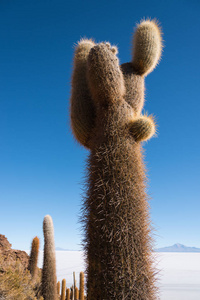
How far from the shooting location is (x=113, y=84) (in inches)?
162

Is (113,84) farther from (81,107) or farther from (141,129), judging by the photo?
(141,129)

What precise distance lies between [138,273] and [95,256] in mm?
610

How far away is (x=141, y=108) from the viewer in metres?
4.62

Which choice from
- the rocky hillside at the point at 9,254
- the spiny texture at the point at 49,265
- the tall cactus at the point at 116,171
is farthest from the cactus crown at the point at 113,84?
the rocky hillside at the point at 9,254

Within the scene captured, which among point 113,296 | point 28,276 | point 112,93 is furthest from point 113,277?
point 28,276

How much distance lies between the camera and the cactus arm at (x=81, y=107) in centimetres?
445

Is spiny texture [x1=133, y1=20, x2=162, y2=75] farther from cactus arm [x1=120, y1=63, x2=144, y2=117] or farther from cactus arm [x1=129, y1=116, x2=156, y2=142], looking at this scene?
cactus arm [x1=129, y1=116, x2=156, y2=142]

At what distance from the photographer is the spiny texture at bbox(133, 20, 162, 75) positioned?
4.73 metres

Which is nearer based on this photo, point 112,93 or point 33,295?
point 112,93

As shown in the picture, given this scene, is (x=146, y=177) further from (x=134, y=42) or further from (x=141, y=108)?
(x=134, y=42)

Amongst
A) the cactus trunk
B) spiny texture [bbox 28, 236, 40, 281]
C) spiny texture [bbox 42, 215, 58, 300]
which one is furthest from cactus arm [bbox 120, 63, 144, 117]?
spiny texture [bbox 28, 236, 40, 281]

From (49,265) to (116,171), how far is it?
26.5 ft

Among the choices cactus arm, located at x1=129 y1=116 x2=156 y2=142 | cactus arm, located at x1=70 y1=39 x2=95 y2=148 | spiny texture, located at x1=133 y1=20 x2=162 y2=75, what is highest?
spiny texture, located at x1=133 y1=20 x2=162 y2=75

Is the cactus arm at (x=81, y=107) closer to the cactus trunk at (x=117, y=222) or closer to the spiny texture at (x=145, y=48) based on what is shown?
the cactus trunk at (x=117, y=222)
